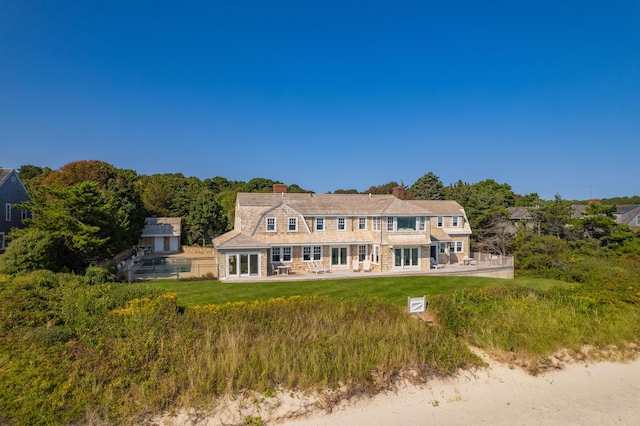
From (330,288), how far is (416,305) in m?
8.11

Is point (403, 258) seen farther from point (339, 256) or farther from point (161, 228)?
point (161, 228)

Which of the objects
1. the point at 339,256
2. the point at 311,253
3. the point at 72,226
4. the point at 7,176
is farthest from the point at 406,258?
A: the point at 7,176

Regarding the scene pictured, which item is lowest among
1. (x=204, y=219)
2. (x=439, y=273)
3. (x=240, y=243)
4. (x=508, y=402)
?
(x=508, y=402)

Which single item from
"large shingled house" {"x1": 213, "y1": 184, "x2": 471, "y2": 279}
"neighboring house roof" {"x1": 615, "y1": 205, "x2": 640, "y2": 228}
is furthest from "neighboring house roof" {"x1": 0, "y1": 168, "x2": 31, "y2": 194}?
"neighboring house roof" {"x1": 615, "y1": 205, "x2": 640, "y2": 228}

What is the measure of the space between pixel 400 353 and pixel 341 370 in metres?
1.92

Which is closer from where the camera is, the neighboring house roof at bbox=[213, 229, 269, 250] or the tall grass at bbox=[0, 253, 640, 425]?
the tall grass at bbox=[0, 253, 640, 425]

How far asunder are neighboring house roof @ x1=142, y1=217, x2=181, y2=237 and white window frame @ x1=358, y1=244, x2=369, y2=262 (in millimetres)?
25934

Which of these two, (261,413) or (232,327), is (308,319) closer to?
(232,327)

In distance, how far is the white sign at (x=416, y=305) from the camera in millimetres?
13469

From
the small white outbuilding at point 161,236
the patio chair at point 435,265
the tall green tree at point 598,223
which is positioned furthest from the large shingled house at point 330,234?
the small white outbuilding at point 161,236

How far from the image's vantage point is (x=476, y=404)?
30.0ft

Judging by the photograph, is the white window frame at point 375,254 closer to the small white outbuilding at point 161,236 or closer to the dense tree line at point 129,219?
the dense tree line at point 129,219

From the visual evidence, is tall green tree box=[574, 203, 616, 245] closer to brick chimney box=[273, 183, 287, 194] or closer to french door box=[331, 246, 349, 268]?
french door box=[331, 246, 349, 268]

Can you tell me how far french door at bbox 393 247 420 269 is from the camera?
27.7 meters
